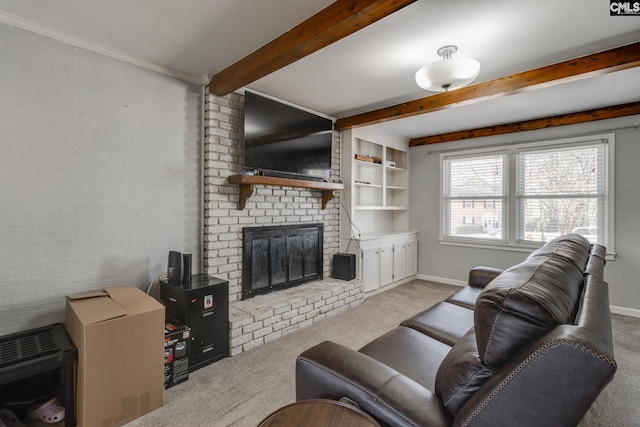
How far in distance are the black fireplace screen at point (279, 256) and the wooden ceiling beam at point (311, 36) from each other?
1505 millimetres

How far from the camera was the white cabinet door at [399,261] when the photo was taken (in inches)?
187

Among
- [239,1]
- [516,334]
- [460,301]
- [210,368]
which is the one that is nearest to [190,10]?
[239,1]

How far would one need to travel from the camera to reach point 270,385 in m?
2.11

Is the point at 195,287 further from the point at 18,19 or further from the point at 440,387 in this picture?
the point at 18,19

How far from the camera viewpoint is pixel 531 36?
84.8 inches

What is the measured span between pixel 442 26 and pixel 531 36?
0.70 m

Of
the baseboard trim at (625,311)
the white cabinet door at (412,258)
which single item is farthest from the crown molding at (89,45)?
the baseboard trim at (625,311)

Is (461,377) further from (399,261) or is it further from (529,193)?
(529,193)

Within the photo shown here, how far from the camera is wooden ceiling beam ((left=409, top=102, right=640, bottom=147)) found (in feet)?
11.7

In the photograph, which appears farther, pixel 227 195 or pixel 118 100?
pixel 227 195

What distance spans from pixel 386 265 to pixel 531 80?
9.38 feet

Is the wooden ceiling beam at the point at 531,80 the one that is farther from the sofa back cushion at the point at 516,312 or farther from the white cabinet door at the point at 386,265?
the sofa back cushion at the point at 516,312

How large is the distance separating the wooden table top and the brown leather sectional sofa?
0.37ft

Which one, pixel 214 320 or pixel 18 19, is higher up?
pixel 18 19
